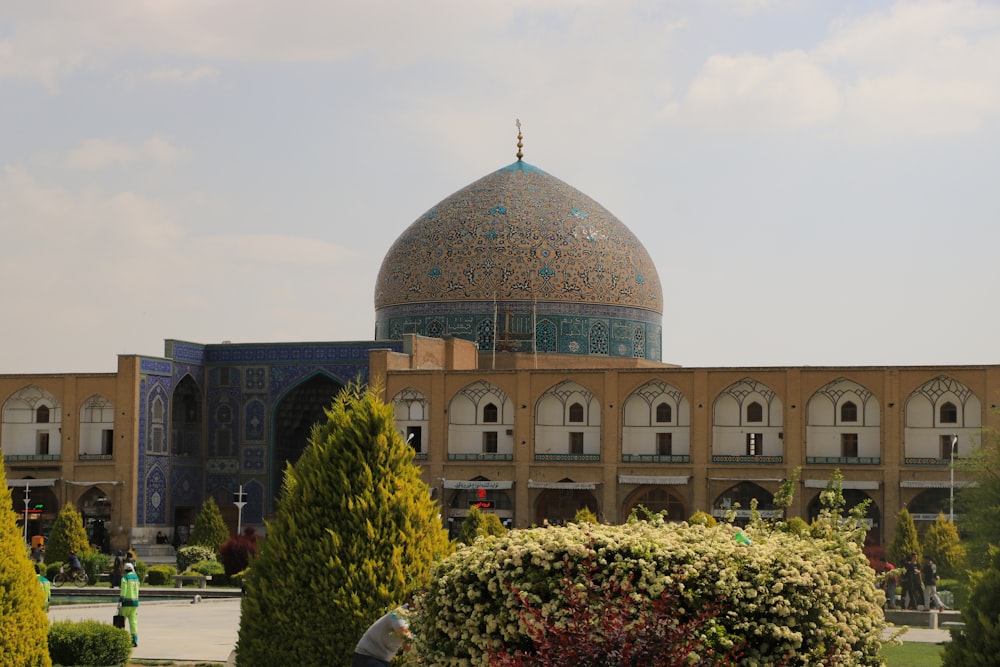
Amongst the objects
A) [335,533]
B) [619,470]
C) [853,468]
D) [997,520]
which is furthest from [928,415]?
[335,533]

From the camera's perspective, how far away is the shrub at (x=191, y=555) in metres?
33.0

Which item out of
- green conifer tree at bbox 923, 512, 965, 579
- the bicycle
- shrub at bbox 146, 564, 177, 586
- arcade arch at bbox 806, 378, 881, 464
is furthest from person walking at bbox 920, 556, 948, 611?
the bicycle

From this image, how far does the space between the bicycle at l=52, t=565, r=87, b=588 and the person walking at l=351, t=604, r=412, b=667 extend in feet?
69.6

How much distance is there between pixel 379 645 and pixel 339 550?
37.3 inches

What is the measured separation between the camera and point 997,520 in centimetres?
1312

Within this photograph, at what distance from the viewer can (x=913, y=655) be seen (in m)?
16.6

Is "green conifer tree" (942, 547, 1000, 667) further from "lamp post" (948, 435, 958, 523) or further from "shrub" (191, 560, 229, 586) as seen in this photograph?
"lamp post" (948, 435, 958, 523)

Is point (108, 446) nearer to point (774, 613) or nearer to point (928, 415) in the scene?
point (928, 415)

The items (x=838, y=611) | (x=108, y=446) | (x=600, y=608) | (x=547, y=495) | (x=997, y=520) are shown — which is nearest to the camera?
(x=600, y=608)

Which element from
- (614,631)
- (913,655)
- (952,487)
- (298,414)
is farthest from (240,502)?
(614,631)

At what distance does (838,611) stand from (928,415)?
91.3 ft

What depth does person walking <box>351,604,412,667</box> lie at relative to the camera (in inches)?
383

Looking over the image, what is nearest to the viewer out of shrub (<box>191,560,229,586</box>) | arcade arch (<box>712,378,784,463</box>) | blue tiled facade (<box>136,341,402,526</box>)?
shrub (<box>191,560,229,586</box>)

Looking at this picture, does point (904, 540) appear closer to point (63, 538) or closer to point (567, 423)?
point (567, 423)
